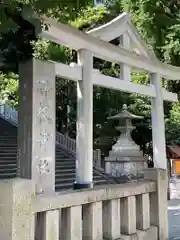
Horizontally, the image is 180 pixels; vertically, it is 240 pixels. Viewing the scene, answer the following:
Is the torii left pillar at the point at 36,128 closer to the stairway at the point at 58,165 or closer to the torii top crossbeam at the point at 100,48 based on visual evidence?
the torii top crossbeam at the point at 100,48

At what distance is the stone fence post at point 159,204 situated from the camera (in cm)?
363

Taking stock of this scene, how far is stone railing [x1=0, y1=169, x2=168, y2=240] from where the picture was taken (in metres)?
2.06

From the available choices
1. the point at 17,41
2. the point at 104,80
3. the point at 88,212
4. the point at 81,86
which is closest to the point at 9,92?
the point at 104,80

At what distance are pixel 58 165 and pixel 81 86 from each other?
530 cm

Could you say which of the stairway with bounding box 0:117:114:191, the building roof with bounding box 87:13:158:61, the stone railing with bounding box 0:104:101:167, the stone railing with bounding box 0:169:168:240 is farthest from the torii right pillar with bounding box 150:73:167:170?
the stone railing with bounding box 0:104:101:167

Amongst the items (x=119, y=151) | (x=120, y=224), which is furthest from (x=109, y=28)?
(x=119, y=151)

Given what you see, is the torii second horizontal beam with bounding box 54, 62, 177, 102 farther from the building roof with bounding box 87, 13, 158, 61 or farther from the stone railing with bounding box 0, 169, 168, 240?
the stone railing with bounding box 0, 169, 168, 240

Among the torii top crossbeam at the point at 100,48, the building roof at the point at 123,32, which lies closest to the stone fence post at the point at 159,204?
the torii top crossbeam at the point at 100,48

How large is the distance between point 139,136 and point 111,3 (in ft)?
20.3

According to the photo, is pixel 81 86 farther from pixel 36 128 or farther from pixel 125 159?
pixel 125 159

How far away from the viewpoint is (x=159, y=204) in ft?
12.1

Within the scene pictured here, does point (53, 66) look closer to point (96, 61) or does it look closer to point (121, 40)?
point (121, 40)

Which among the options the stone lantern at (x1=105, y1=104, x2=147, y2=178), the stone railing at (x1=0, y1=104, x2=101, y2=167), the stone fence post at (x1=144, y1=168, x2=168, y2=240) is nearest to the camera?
the stone fence post at (x1=144, y1=168, x2=168, y2=240)

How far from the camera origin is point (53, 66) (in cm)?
484
